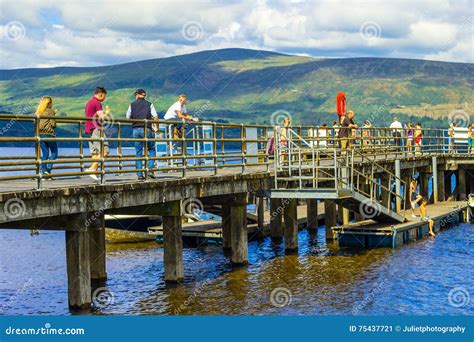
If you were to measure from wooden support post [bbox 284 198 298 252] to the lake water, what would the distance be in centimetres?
49

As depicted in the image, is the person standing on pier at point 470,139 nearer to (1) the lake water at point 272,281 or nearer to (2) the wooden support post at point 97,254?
(1) the lake water at point 272,281

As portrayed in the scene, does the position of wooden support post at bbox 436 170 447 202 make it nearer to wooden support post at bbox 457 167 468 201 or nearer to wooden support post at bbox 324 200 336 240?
wooden support post at bbox 457 167 468 201

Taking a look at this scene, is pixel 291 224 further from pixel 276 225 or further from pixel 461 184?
pixel 461 184

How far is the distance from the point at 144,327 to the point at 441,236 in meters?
21.3

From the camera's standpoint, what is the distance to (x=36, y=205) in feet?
55.0

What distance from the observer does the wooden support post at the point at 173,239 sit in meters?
22.4

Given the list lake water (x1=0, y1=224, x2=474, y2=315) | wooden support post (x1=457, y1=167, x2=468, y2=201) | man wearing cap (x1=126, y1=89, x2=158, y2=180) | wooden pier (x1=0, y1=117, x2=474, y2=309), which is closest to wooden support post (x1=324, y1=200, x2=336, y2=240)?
wooden pier (x1=0, y1=117, x2=474, y2=309)

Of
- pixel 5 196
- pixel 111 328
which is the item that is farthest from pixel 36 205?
pixel 111 328

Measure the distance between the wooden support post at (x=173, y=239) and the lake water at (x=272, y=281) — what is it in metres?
0.59

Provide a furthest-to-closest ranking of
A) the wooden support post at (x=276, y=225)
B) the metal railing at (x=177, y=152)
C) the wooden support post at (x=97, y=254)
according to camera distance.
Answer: the wooden support post at (x=276, y=225)
the wooden support post at (x=97, y=254)
the metal railing at (x=177, y=152)

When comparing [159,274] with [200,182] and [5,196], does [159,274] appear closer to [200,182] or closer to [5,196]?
[200,182]

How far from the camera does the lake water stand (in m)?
20.4

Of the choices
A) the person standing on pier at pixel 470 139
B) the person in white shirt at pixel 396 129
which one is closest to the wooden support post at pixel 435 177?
the person in white shirt at pixel 396 129

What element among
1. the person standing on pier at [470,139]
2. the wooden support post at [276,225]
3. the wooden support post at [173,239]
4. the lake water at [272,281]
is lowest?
the lake water at [272,281]
